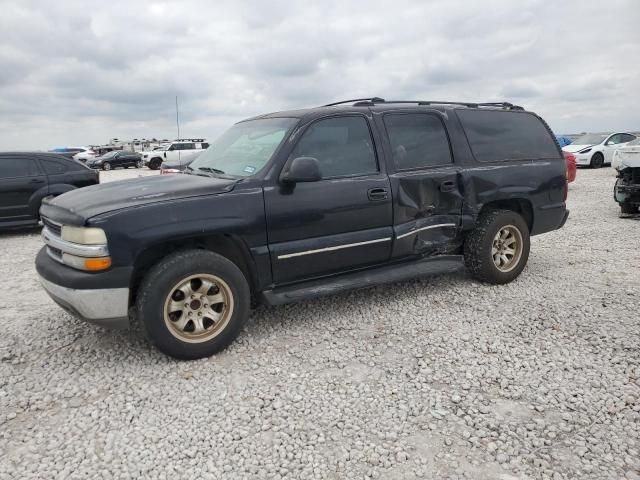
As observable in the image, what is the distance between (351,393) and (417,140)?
2.54 m

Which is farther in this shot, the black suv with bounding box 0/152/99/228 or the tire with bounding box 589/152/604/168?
the tire with bounding box 589/152/604/168

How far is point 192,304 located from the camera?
3.48 m

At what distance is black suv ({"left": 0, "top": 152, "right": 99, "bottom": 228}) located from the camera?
852 cm

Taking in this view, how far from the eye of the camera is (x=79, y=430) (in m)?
2.74

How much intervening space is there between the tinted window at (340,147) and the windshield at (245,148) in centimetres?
21

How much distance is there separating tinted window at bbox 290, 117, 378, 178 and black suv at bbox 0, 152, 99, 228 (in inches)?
262

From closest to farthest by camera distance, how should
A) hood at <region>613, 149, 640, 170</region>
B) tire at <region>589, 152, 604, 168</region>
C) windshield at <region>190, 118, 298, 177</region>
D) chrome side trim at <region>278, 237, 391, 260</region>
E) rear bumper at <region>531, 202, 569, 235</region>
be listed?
chrome side trim at <region>278, 237, 391, 260</region> → windshield at <region>190, 118, 298, 177</region> → rear bumper at <region>531, 202, 569, 235</region> → hood at <region>613, 149, 640, 170</region> → tire at <region>589, 152, 604, 168</region>

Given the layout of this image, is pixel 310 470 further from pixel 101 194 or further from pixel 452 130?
pixel 452 130

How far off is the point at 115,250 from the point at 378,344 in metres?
2.05

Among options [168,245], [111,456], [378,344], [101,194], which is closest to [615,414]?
[378,344]

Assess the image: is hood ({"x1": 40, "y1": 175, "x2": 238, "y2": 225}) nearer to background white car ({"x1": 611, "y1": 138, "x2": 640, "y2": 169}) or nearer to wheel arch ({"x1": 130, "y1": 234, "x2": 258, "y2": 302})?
wheel arch ({"x1": 130, "y1": 234, "x2": 258, "y2": 302})

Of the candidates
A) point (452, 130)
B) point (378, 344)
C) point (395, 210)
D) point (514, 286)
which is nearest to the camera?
point (378, 344)

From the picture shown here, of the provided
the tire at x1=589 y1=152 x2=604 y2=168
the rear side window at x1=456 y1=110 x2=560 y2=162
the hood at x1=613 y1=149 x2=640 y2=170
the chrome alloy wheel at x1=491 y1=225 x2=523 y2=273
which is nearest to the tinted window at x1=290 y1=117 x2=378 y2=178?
the rear side window at x1=456 y1=110 x2=560 y2=162

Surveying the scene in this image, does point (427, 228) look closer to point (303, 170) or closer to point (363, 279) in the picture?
point (363, 279)
